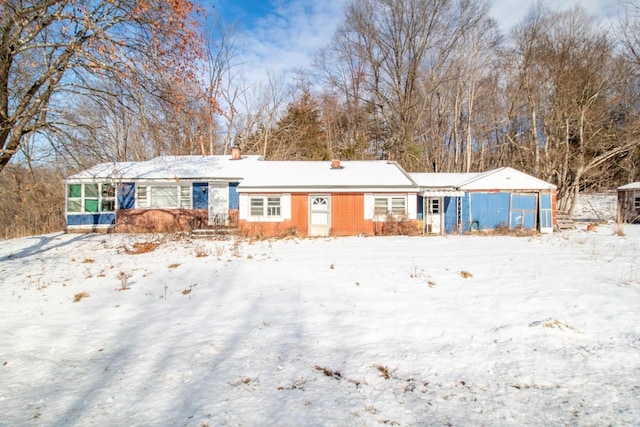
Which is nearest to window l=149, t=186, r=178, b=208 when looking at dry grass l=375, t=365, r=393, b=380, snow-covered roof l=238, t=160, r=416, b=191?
snow-covered roof l=238, t=160, r=416, b=191

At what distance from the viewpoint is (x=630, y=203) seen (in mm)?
23328

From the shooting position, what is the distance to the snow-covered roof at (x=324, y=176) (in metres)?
16.8

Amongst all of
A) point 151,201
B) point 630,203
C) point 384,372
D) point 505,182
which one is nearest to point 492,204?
point 505,182

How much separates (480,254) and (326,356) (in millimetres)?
8380

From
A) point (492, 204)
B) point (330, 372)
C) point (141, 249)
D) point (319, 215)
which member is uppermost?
point (492, 204)

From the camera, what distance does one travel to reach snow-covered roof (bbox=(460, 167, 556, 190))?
1800 centimetres

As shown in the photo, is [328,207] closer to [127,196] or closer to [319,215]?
[319,215]

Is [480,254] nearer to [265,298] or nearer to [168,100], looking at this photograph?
[265,298]


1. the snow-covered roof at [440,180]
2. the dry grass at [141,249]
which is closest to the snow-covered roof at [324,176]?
the snow-covered roof at [440,180]

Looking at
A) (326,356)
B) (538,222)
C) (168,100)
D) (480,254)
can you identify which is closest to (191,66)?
(168,100)

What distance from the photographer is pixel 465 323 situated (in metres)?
5.00

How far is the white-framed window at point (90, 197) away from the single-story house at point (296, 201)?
0.05 metres

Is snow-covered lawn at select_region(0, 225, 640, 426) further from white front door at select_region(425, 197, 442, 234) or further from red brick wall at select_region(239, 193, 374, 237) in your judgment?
white front door at select_region(425, 197, 442, 234)

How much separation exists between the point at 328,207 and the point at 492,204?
30.9 ft
